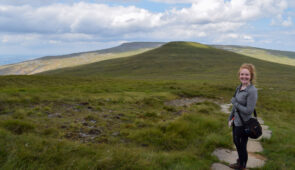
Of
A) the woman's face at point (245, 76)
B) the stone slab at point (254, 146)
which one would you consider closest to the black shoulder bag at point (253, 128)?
the woman's face at point (245, 76)

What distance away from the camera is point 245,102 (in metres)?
6.22

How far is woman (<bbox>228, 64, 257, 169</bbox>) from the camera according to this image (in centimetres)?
603

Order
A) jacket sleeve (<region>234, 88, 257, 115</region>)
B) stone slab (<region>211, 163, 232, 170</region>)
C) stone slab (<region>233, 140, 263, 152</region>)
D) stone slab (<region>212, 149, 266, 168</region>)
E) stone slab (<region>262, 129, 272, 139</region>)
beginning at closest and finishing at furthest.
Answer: jacket sleeve (<region>234, 88, 257, 115</region>), stone slab (<region>211, 163, 232, 170</region>), stone slab (<region>212, 149, 266, 168</region>), stone slab (<region>233, 140, 263, 152</region>), stone slab (<region>262, 129, 272, 139</region>)

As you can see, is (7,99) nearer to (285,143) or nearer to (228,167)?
(228,167)

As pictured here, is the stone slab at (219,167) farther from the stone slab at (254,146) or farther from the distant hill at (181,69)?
the distant hill at (181,69)

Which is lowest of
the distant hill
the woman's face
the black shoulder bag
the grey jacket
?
the distant hill

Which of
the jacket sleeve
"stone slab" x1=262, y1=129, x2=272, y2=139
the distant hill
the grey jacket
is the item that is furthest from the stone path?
the distant hill

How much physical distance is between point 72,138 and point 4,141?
9.20 ft

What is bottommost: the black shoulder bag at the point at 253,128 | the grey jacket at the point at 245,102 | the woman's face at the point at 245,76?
the black shoulder bag at the point at 253,128

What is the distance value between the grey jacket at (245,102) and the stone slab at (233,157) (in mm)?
1644

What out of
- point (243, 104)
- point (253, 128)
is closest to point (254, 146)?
point (253, 128)

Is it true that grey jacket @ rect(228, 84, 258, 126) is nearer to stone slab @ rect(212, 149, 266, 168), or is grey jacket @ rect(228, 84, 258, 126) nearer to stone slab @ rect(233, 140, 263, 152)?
stone slab @ rect(212, 149, 266, 168)

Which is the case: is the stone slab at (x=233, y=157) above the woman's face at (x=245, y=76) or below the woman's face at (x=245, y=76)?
below

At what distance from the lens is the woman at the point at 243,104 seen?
6.03m
